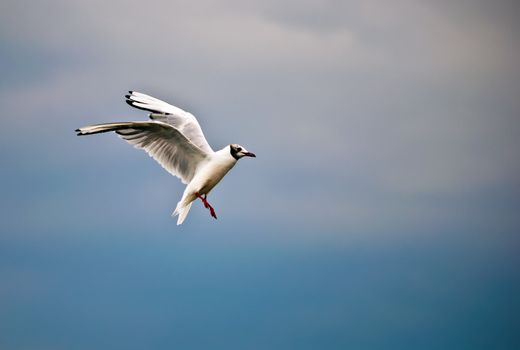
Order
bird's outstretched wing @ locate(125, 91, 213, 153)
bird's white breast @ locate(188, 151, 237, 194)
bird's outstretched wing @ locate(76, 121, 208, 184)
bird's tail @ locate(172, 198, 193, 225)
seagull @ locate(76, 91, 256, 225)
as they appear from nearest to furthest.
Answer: bird's outstretched wing @ locate(76, 121, 208, 184)
seagull @ locate(76, 91, 256, 225)
bird's white breast @ locate(188, 151, 237, 194)
bird's tail @ locate(172, 198, 193, 225)
bird's outstretched wing @ locate(125, 91, 213, 153)

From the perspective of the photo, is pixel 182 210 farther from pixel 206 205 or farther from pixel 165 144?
pixel 165 144

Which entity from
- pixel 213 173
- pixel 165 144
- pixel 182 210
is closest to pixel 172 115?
pixel 165 144

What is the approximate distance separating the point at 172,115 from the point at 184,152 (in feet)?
5.62

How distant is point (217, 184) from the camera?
61.6ft

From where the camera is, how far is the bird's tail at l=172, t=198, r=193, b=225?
18.7m

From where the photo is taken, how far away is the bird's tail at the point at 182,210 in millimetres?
18675

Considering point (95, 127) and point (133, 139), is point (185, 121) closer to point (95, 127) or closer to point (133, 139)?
→ point (133, 139)

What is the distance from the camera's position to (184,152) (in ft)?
62.7

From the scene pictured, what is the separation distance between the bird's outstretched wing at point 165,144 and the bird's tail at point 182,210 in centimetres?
80

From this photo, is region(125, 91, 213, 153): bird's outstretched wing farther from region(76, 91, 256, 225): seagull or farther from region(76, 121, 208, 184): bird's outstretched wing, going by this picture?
region(76, 121, 208, 184): bird's outstretched wing

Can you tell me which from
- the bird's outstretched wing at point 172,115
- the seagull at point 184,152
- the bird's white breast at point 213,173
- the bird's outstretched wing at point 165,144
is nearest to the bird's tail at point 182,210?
the seagull at point 184,152

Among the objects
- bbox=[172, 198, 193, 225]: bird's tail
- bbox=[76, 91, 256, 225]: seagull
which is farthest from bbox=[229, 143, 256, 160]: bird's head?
bbox=[172, 198, 193, 225]: bird's tail

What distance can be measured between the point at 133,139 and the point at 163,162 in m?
0.98

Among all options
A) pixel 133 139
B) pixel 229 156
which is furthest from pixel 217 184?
pixel 133 139
